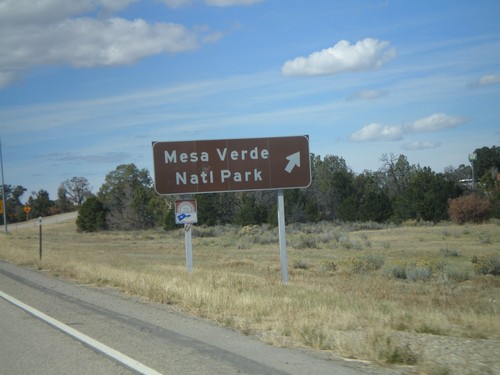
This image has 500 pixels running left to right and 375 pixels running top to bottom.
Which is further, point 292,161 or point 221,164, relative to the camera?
point 292,161

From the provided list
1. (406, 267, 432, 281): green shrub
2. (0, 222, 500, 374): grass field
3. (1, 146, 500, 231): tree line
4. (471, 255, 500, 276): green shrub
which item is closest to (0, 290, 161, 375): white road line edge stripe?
(0, 222, 500, 374): grass field

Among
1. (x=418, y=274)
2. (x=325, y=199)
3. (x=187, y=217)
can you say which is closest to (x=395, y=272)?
(x=418, y=274)

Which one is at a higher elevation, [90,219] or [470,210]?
[90,219]

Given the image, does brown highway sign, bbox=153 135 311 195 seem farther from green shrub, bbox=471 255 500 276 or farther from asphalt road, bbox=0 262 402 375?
green shrub, bbox=471 255 500 276

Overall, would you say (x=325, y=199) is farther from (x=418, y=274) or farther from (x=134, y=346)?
(x=134, y=346)

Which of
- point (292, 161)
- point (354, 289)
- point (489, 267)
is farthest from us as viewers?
point (489, 267)

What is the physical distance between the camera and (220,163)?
1725 cm

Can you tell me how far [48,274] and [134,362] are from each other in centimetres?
1469

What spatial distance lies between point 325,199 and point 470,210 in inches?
1229

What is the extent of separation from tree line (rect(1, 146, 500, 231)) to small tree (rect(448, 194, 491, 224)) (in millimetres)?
230

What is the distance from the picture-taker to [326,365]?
23.7ft

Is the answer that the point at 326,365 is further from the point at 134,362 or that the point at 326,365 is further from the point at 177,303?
the point at 177,303

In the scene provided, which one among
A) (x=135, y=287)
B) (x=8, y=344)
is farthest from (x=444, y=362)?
(x=135, y=287)

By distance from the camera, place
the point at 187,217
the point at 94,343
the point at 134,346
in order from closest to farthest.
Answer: the point at 134,346, the point at 94,343, the point at 187,217
